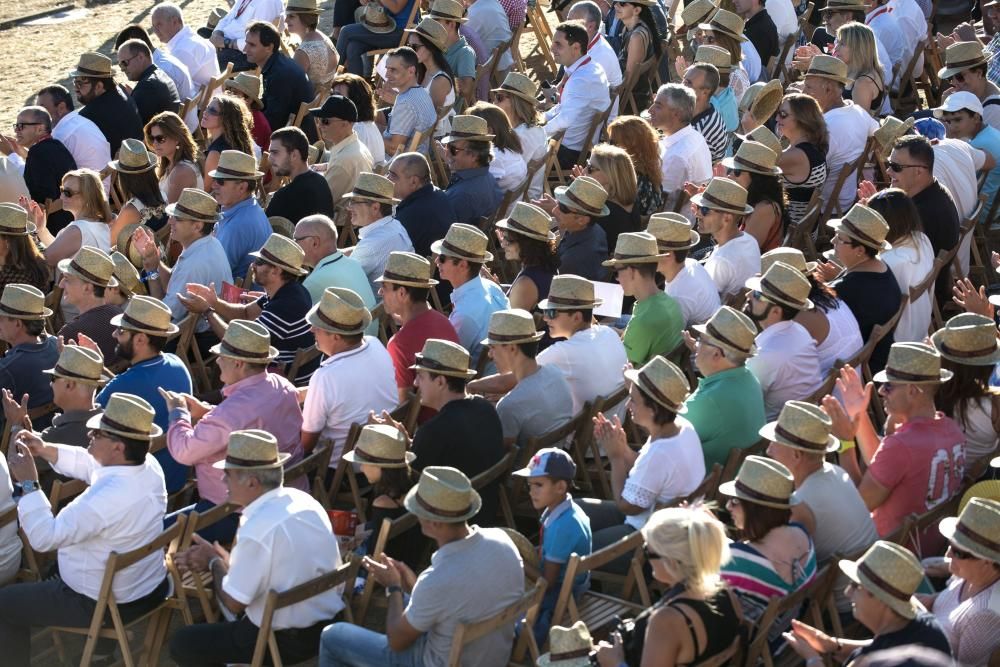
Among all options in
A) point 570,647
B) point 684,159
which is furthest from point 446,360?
point 684,159

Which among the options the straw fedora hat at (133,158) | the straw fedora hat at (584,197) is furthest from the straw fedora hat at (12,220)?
the straw fedora hat at (584,197)

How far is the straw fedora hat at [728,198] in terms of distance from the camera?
8727 mm

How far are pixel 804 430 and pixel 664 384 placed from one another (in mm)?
661

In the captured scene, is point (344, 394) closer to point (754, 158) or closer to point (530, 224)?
point (530, 224)

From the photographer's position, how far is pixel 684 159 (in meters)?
10.5

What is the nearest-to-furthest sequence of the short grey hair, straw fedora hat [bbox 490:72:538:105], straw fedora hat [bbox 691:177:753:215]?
straw fedora hat [bbox 691:177:753:215] → the short grey hair → straw fedora hat [bbox 490:72:538:105]

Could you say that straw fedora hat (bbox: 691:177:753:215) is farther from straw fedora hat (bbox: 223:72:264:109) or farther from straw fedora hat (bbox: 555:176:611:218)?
straw fedora hat (bbox: 223:72:264:109)

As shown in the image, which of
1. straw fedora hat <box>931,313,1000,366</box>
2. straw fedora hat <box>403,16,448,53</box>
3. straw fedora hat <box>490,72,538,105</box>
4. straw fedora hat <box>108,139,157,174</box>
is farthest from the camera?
straw fedora hat <box>403,16,448,53</box>

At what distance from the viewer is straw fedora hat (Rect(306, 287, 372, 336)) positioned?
24.3 ft

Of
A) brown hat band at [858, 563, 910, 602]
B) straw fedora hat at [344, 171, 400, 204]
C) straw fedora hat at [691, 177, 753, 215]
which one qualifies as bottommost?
straw fedora hat at [691, 177, 753, 215]

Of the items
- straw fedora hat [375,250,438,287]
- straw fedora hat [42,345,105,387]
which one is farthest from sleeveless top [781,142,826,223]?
straw fedora hat [42,345,105,387]

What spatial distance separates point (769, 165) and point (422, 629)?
455 centimetres

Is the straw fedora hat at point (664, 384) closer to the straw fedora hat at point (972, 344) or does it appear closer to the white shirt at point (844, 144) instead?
the straw fedora hat at point (972, 344)

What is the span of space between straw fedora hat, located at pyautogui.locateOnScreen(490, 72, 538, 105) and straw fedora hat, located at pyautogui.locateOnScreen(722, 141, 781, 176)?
2222 millimetres
